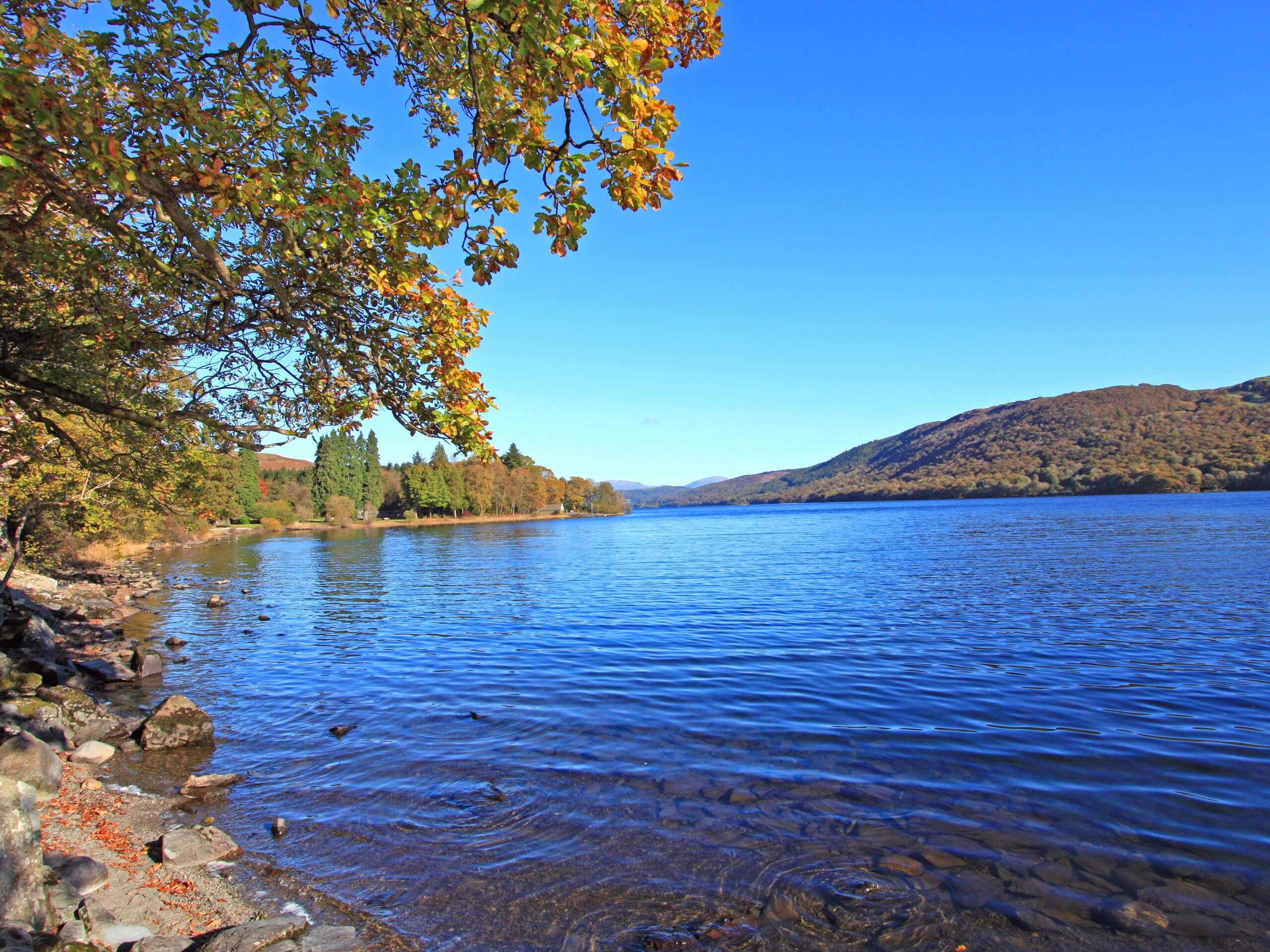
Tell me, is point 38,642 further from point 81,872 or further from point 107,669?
point 81,872

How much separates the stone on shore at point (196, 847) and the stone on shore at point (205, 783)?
185cm

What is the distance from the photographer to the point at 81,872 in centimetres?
663

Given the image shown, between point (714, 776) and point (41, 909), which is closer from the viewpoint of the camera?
point (41, 909)

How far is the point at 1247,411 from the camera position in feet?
524

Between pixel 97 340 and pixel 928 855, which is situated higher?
pixel 97 340

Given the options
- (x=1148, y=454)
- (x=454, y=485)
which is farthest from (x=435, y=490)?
(x=1148, y=454)

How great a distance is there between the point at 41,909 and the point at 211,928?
1.36 metres

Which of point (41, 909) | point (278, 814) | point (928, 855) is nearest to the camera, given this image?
point (41, 909)

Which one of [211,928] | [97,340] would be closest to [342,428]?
[97,340]

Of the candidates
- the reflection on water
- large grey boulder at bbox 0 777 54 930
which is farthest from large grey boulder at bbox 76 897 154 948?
the reflection on water

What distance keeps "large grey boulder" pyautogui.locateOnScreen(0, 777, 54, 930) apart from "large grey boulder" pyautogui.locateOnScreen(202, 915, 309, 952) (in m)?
1.26

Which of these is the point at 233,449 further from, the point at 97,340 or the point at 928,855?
the point at 928,855

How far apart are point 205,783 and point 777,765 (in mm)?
8512

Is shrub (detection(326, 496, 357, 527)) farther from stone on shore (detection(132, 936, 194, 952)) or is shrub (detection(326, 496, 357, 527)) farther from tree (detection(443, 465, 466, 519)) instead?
stone on shore (detection(132, 936, 194, 952))
